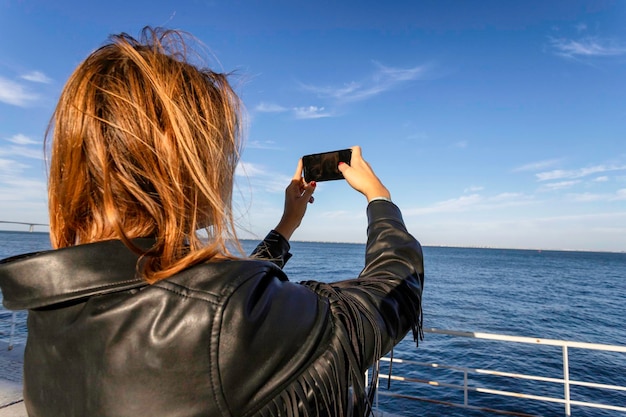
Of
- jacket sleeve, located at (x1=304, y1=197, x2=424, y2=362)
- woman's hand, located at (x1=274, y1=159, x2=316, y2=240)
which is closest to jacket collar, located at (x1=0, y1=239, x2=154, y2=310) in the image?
jacket sleeve, located at (x1=304, y1=197, x2=424, y2=362)

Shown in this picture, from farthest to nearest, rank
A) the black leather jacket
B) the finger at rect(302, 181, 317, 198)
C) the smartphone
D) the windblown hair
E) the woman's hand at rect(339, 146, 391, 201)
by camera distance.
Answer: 1. the finger at rect(302, 181, 317, 198)
2. the smartphone
3. the woman's hand at rect(339, 146, 391, 201)
4. the windblown hair
5. the black leather jacket

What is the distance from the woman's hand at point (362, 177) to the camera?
1.16 metres

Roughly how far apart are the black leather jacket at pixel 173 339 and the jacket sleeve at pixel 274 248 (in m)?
0.69

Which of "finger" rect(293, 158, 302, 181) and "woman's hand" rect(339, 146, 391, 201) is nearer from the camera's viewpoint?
"woman's hand" rect(339, 146, 391, 201)

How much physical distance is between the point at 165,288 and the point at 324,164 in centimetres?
92

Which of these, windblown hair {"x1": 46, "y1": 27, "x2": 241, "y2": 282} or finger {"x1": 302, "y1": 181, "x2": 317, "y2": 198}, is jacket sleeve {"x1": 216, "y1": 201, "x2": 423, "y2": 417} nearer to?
windblown hair {"x1": 46, "y1": 27, "x2": 241, "y2": 282}

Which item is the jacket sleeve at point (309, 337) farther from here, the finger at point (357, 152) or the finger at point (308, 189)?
the finger at point (308, 189)

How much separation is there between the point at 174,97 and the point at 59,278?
0.41 m

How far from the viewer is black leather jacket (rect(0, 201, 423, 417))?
59 cm

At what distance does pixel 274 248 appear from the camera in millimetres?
1434

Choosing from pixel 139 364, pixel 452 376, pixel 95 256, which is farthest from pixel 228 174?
pixel 452 376

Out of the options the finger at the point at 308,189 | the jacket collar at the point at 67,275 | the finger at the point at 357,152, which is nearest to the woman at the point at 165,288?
the jacket collar at the point at 67,275

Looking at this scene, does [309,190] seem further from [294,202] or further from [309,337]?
[309,337]

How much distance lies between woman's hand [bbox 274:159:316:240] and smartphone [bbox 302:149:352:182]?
0.10ft
